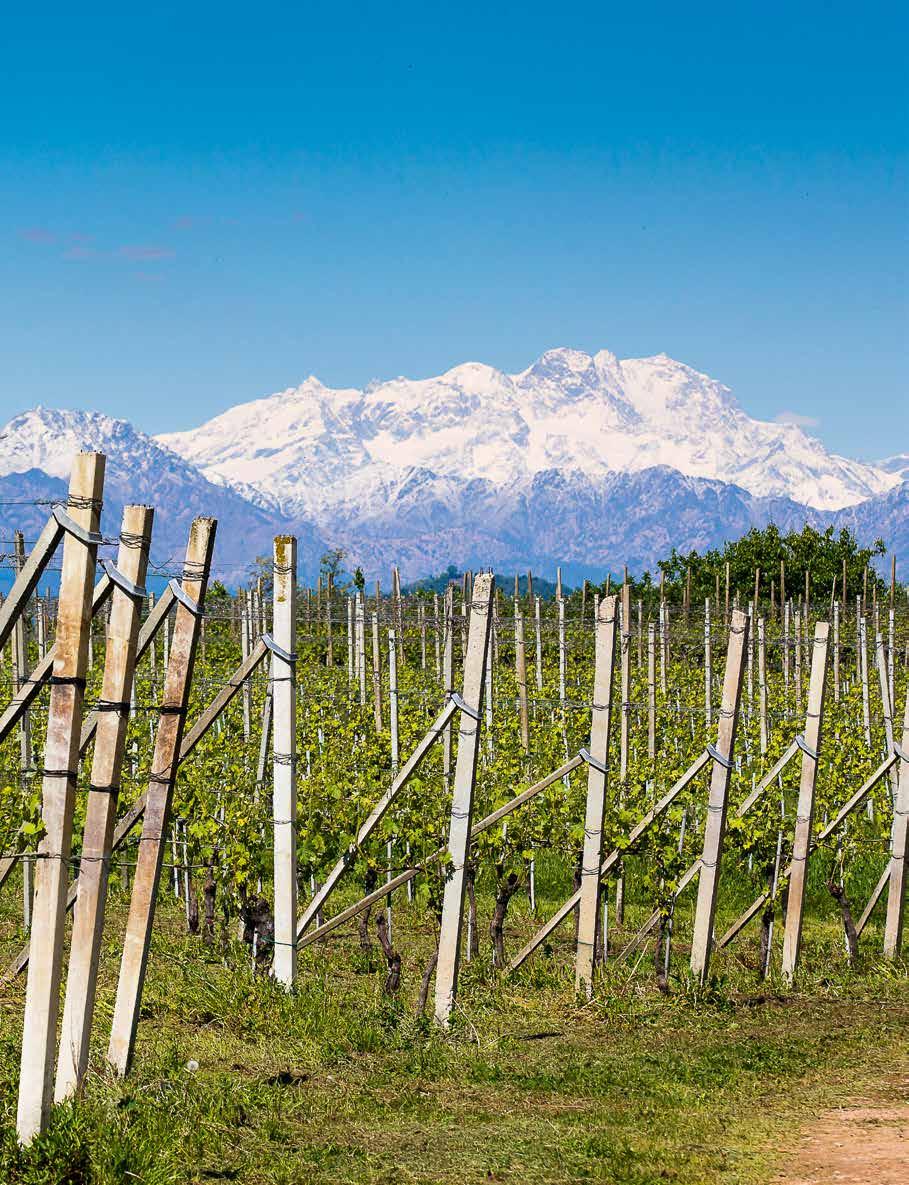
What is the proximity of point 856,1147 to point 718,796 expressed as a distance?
147 inches

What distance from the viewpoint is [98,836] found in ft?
→ 19.6

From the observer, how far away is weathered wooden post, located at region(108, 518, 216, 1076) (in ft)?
21.4

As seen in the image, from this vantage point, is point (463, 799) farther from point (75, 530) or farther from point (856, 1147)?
point (75, 530)

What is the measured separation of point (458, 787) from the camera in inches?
341

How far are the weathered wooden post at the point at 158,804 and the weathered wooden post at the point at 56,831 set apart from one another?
0.89 metres

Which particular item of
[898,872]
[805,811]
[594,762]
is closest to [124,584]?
[594,762]

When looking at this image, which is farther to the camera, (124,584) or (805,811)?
(805,811)

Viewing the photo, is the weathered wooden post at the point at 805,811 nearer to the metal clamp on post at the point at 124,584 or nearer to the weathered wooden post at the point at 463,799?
the weathered wooden post at the point at 463,799

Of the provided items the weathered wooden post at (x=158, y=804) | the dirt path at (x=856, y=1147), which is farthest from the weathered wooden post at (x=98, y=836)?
the dirt path at (x=856, y=1147)

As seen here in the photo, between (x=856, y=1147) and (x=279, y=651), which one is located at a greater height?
(x=279, y=651)

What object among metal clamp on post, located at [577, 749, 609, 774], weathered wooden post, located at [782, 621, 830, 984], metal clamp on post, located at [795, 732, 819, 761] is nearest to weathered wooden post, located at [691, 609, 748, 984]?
metal clamp on post, located at [577, 749, 609, 774]

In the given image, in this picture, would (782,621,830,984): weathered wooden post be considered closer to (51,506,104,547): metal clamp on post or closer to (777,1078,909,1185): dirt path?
(777,1078,909,1185): dirt path

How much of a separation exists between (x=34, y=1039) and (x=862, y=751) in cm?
1154

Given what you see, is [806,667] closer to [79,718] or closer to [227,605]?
[227,605]
